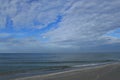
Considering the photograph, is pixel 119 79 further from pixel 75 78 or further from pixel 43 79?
pixel 43 79

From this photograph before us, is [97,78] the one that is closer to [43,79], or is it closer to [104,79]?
[104,79]

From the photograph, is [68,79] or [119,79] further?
[68,79]

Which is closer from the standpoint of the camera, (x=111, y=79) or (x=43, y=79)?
(x=111, y=79)

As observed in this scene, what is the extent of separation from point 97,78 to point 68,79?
1878 millimetres

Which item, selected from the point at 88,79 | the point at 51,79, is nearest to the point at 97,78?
the point at 88,79

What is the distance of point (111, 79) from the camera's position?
15547mm

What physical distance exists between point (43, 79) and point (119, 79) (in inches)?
200

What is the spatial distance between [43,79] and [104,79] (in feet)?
13.7

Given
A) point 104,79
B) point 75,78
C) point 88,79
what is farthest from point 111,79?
point 75,78

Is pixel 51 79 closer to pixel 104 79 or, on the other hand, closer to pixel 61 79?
pixel 61 79

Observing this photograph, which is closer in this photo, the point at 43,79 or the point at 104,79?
the point at 104,79

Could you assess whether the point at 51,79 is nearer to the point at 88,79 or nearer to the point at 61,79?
the point at 61,79

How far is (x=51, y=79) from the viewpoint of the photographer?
658 inches

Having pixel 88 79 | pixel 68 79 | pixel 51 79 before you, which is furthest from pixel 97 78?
pixel 51 79
